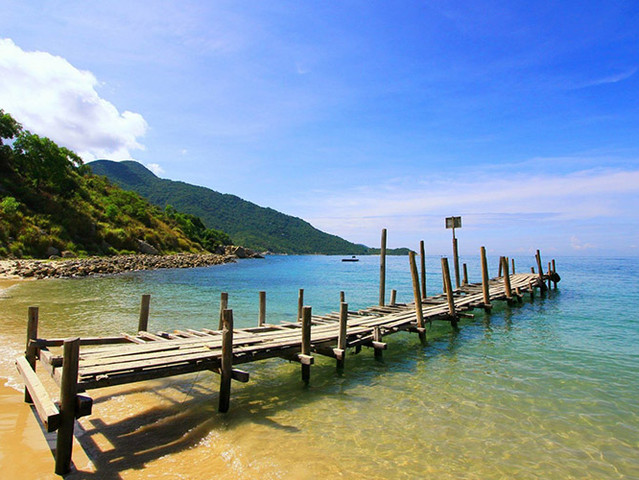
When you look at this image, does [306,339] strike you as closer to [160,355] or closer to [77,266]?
[160,355]

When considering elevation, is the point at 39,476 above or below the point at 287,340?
below

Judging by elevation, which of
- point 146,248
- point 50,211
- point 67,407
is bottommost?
point 67,407

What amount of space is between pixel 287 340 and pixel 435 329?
919 centimetres

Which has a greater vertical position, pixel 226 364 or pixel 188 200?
pixel 188 200

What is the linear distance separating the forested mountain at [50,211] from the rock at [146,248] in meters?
0.15

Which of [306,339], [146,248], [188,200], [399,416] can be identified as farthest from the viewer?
[188,200]

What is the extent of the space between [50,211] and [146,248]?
16.1 m

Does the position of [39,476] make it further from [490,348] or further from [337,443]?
[490,348]

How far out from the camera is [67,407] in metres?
5.28

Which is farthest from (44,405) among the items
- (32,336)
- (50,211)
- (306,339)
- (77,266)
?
(50,211)

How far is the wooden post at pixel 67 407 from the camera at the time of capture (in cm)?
517

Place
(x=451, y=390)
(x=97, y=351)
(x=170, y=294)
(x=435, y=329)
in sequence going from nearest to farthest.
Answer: (x=97, y=351), (x=451, y=390), (x=435, y=329), (x=170, y=294)

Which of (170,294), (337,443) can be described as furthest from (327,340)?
(170,294)

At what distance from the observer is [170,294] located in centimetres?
2742
